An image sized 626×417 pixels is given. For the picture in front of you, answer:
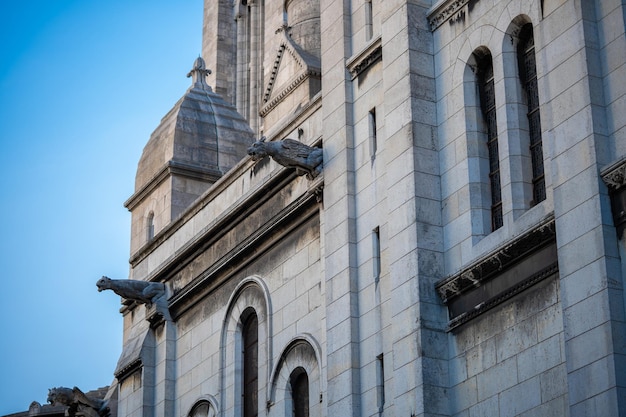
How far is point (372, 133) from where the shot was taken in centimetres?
3092

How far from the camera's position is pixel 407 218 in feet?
92.8

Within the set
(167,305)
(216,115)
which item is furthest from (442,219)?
(216,115)

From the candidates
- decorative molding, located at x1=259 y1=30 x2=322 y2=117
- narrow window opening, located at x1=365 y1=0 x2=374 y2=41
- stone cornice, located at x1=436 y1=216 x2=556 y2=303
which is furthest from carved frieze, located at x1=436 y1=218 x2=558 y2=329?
decorative molding, located at x1=259 y1=30 x2=322 y2=117

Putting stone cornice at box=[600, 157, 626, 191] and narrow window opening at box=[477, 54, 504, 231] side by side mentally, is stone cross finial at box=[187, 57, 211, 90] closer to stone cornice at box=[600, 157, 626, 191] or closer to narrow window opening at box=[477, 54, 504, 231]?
narrow window opening at box=[477, 54, 504, 231]

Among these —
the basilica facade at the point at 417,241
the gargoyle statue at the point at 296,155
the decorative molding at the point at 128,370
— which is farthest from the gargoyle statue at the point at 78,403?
the gargoyle statue at the point at 296,155

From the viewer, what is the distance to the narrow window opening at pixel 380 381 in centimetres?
2836

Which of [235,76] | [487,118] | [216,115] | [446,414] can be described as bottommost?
[446,414]

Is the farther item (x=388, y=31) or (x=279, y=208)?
(x=279, y=208)

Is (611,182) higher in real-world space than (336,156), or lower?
lower

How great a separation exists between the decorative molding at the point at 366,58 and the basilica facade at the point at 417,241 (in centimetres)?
4

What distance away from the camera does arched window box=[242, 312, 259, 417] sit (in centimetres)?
3438

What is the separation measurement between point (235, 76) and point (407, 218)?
103ft

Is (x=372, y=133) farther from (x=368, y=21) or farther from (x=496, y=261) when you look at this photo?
(x=496, y=261)

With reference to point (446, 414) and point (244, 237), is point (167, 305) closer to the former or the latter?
point (244, 237)
